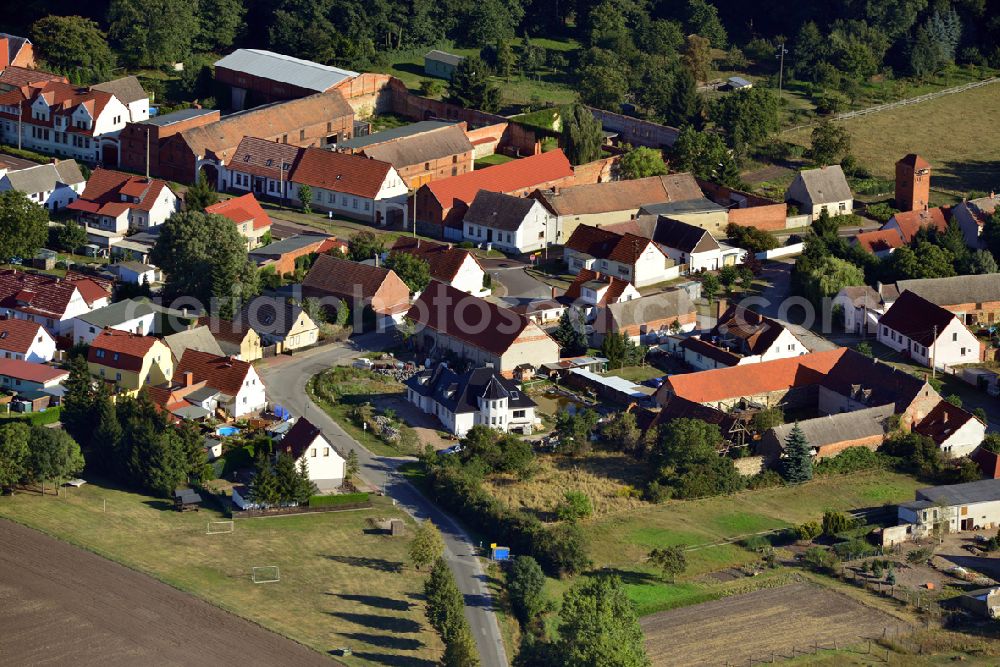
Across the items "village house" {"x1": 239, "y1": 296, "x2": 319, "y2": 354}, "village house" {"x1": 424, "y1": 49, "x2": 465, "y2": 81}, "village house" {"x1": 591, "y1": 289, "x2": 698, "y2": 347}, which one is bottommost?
"village house" {"x1": 239, "y1": 296, "x2": 319, "y2": 354}

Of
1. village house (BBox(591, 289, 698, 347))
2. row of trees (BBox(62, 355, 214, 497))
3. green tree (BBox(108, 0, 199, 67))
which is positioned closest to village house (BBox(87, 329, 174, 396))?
row of trees (BBox(62, 355, 214, 497))

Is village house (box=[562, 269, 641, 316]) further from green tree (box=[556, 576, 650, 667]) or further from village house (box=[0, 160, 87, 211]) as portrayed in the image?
green tree (box=[556, 576, 650, 667])

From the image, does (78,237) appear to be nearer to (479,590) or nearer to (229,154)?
(229,154)

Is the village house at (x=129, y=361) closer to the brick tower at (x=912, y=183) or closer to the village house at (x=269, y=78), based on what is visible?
the village house at (x=269, y=78)

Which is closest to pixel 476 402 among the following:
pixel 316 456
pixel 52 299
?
pixel 316 456

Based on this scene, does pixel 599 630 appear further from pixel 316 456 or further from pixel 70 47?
pixel 70 47

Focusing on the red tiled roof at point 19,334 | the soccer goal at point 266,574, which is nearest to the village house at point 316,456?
the soccer goal at point 266,574
